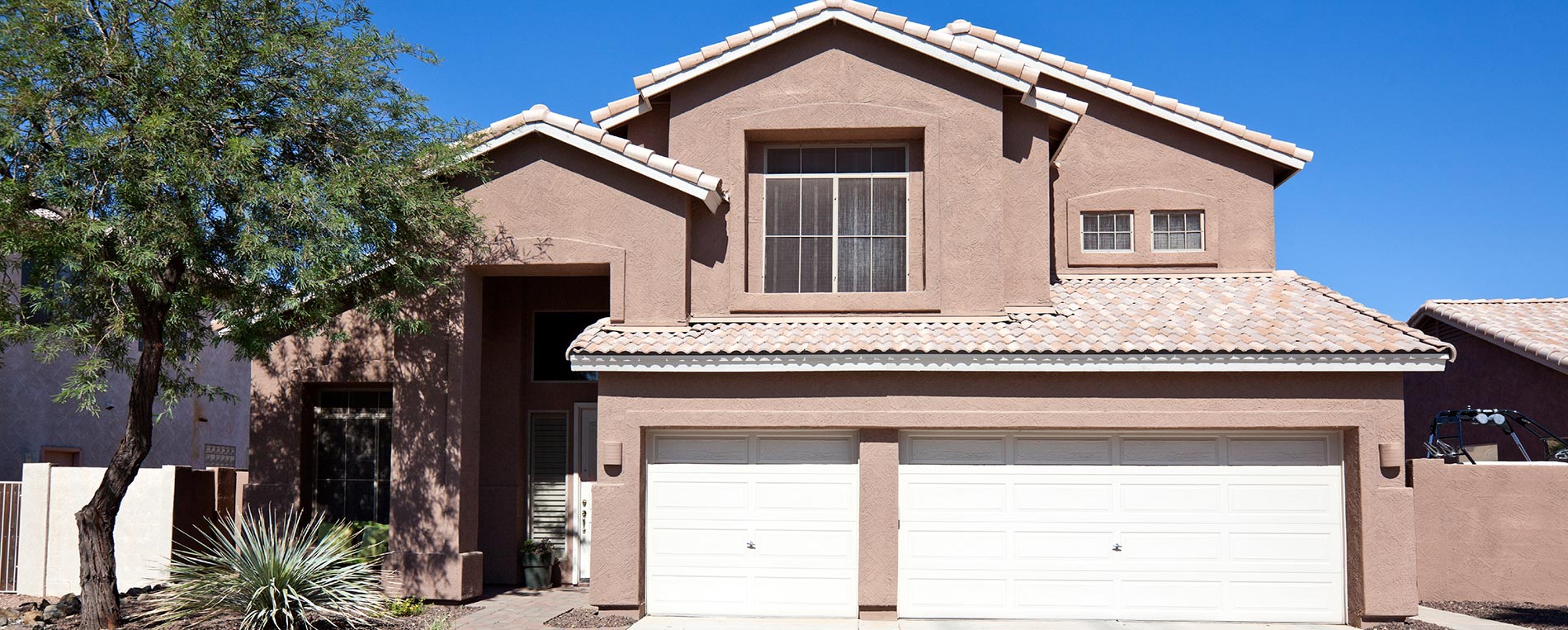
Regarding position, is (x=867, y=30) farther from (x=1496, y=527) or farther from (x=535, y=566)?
(x=1496, y=527)

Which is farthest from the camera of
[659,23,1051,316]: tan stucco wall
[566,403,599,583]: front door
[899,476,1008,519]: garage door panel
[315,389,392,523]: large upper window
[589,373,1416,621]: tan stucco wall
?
[566,403,599,583]: front door

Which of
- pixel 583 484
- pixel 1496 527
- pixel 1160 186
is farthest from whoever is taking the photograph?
pixel 1160 186

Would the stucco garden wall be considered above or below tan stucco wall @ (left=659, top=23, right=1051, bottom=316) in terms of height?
below

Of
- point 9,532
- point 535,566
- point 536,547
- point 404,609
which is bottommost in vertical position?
point 404,609

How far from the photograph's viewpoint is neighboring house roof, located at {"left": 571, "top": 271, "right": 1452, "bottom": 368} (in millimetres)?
13523

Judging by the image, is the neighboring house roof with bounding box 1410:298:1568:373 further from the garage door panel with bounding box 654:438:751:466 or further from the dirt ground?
the dirt ground

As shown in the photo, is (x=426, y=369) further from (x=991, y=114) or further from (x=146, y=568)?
(x=991, y=114)

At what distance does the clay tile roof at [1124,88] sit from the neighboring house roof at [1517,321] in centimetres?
497

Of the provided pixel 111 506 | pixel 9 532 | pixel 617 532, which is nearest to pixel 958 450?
pixel 617 532

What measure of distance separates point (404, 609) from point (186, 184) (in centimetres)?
517

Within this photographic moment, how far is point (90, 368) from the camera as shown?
39.7 ft

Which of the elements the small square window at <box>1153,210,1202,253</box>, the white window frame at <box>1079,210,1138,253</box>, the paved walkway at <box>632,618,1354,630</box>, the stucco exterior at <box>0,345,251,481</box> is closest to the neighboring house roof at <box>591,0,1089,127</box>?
the white window frame at <box>1079,210,1138,253</box>

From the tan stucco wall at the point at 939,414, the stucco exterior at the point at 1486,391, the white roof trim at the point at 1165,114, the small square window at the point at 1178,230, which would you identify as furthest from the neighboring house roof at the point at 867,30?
the stucco exterior at the point at 1486,391

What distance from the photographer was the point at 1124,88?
18.3m
